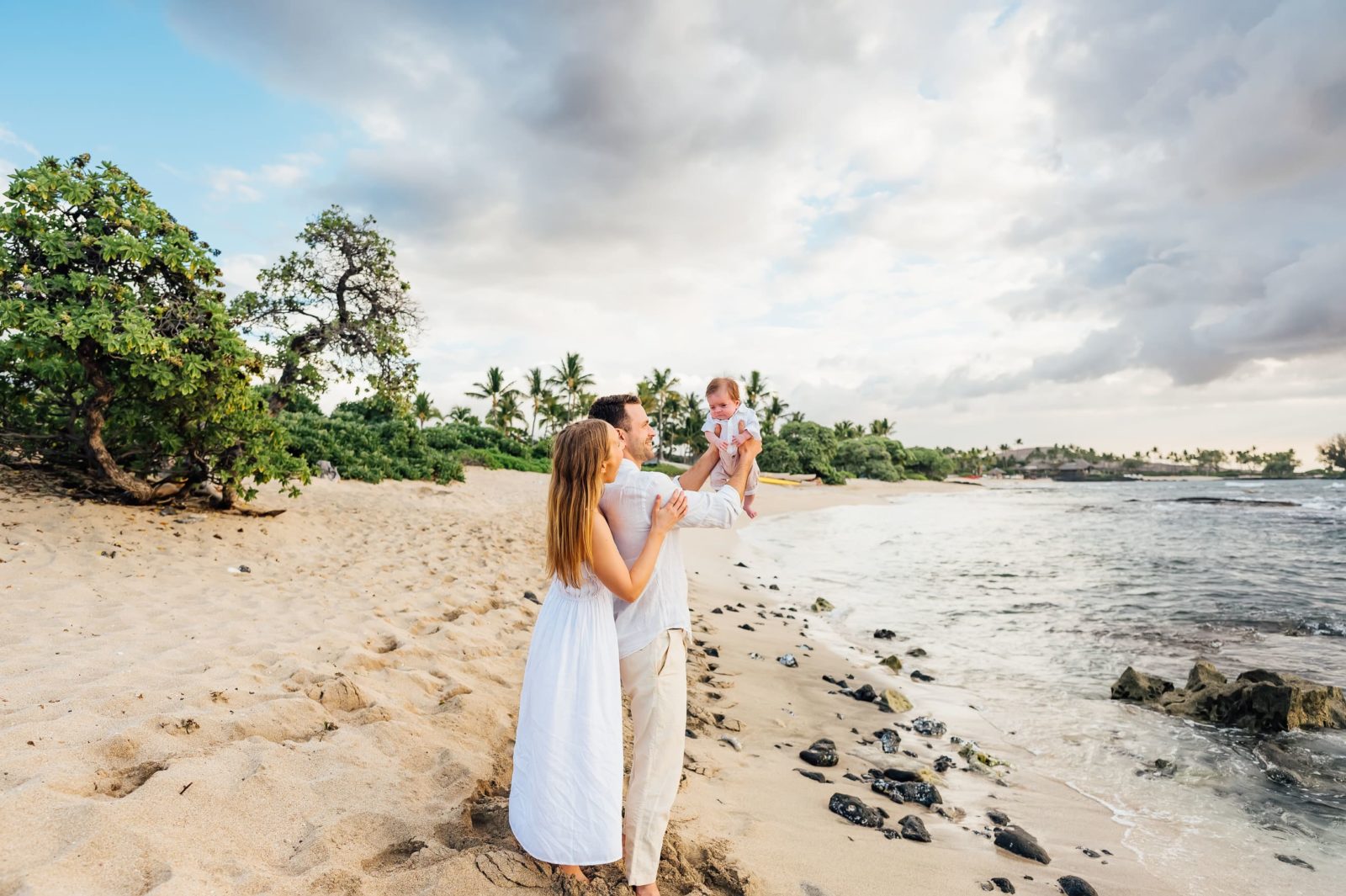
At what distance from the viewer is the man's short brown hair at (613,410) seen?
10.7 feet

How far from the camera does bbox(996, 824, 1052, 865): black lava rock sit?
4.03 metres

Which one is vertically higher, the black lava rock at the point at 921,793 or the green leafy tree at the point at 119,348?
the green leafy tree at the point at 119,348

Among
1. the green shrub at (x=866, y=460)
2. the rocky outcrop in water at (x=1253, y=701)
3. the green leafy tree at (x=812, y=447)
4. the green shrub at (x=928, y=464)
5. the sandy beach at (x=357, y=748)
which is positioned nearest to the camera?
the sandy beach at (x=357, y=748)

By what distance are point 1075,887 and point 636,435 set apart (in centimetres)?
353

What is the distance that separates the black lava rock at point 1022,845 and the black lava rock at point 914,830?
0.47 m

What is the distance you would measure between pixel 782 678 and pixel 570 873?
479cm

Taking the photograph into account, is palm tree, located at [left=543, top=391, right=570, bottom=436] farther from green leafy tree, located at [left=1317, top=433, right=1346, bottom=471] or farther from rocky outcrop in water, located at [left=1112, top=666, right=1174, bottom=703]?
→ green leafy tree, located at [left=1317, top=433, right=1346, bottom=471]

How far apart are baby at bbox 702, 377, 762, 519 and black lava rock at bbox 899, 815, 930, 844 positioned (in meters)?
2.26

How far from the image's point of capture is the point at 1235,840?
450 centimetres

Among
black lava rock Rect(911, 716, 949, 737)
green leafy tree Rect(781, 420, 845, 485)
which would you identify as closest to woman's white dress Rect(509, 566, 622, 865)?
black lava rock Rect(911, 716, 949, 737)

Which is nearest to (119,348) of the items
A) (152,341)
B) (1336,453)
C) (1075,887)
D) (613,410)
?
(152,341)

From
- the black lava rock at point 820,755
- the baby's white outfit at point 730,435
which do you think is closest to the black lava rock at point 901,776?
the black lava rock at point 820,755

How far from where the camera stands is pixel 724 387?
3.68 metres

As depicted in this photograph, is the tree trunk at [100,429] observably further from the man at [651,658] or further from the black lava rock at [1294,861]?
the black lava rock at [1294,861]
